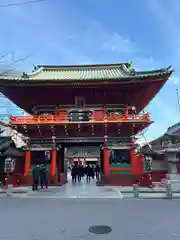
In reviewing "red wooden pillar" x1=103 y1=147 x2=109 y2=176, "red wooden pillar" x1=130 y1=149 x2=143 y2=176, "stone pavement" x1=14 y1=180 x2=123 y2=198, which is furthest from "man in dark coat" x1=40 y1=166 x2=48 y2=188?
"red wooden pillar" x1=130 y1=149 x2=143 y2=176

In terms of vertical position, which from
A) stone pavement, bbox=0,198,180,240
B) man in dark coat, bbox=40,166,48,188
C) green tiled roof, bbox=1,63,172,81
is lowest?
stone pavement, bbox=0,198,180,240

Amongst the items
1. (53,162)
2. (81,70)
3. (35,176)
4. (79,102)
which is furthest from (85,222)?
(81,70)

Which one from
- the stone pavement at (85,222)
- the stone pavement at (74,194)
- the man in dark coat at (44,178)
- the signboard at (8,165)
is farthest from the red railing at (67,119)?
the stone pavement at (85,222)

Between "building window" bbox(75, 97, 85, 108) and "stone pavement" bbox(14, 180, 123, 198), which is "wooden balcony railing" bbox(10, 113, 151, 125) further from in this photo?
"stone pavement" bbox(14, 180, 123, 198)

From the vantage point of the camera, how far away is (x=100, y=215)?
8617 mm

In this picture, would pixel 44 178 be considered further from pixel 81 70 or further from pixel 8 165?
pixel 81 70

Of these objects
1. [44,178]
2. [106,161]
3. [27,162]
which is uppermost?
[27,162]

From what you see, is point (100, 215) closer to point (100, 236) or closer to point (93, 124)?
point (100, 236)

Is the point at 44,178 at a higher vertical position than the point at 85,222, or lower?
higher

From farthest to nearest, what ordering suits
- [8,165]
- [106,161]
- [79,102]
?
[79,102] → [106,161] → [8,165]

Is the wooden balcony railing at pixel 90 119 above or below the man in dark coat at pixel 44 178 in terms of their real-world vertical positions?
above

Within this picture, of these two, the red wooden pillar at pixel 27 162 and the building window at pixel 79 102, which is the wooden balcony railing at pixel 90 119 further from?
the red wooden pillar at pixel 27 162

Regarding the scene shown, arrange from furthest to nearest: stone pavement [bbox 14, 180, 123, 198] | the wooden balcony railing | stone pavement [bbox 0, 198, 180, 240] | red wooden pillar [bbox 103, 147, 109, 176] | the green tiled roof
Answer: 1. the green tiled roof
2. red wooden pillar [bbox 103, 147, 109, 176]
3. the wooden balcony railing
4. stone pavement [bbox 14, 180, 123, 198]
5. stone pavement [bbox 0, 198, 180, 240]

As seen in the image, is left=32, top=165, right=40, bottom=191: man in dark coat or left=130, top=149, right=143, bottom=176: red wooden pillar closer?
left=32, top=165, right=40, bottom=191: man in dark coat
